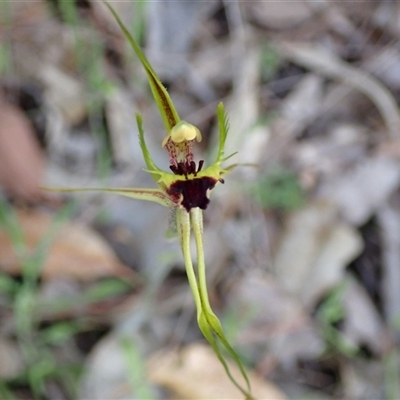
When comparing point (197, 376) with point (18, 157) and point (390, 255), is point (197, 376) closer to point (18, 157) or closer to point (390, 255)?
point (390, 255)

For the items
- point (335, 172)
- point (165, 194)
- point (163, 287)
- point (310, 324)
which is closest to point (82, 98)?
point (163, 287)

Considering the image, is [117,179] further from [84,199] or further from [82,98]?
[82,98]

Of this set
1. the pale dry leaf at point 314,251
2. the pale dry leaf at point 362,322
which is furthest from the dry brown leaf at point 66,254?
the pale dry leaf at point 362,322

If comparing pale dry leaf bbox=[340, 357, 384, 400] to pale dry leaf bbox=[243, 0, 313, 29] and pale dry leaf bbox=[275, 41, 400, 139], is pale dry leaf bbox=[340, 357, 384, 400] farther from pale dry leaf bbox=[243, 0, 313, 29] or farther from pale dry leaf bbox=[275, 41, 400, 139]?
pale dry leaf bbox=[243, 0, 313, 29]

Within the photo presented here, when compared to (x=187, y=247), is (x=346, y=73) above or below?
above

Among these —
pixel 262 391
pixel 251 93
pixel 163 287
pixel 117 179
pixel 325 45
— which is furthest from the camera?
pixel 325 45

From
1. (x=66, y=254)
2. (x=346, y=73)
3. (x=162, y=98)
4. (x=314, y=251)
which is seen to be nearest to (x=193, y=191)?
(x=162, y=98)
